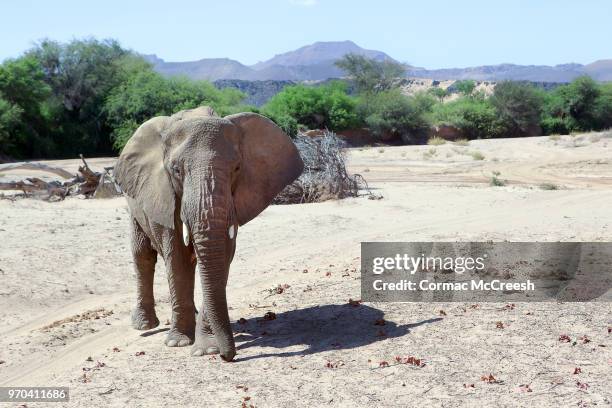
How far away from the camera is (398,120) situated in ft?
158

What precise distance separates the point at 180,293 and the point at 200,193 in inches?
60.3

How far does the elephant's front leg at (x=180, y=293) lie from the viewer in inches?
309

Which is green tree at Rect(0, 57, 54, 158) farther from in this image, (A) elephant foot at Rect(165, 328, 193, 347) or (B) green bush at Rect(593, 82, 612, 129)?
(B) green bush at Rect(593, 82, 612, 129)

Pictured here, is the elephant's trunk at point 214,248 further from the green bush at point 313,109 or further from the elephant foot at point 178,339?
the green bush at point 313,109

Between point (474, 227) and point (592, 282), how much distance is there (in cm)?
564

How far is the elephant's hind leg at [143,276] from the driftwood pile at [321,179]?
10.1 meters

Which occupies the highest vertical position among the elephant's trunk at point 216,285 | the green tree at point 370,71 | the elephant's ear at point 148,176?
the green tree at point 370,71

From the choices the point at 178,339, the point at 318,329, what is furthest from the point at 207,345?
the point at 318,329

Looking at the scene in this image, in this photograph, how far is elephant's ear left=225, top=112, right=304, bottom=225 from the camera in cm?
784

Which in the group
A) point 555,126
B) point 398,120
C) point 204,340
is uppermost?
point 398,120

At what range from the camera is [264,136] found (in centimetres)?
822

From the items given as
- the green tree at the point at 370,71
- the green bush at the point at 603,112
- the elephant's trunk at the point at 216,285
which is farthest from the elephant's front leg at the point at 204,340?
the green tree at the point at 370,71

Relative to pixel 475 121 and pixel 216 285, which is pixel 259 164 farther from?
pixel 475 121

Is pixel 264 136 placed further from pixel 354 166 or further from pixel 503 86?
pixel 503 86
